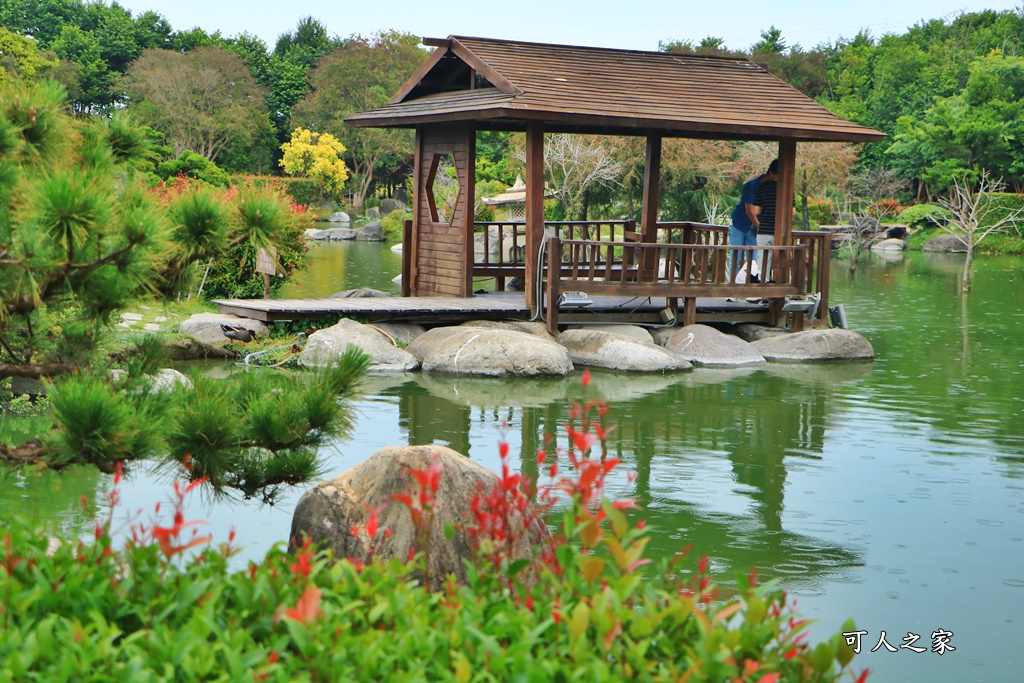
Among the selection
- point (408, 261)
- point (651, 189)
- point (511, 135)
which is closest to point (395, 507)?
point (408, 261)

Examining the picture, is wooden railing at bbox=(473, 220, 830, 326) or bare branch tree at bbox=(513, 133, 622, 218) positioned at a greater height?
bare branch tree at bbox=(513, 133, 622, 218)

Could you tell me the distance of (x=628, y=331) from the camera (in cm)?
1323

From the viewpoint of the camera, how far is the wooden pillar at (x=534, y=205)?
13.2 metres

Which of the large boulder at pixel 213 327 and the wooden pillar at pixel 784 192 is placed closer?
the large boulder at pixel 213 327

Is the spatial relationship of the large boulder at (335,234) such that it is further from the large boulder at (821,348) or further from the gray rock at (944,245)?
the large boulder at (821,348)

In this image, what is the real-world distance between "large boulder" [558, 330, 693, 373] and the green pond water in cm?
34

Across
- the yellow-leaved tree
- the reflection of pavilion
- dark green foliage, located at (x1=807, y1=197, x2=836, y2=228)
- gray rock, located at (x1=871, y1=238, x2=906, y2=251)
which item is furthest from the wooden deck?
the yellow-leaved tree

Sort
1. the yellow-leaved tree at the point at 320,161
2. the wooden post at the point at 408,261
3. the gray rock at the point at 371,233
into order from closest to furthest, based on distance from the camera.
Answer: the wooden post at the point at 408,261 < the gray rock at the point at 371,233 < the yellow-leaved tree at the point at 320,161

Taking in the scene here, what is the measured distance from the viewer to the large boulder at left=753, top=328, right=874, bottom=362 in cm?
1320

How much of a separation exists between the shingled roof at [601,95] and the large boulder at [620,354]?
2399 mm

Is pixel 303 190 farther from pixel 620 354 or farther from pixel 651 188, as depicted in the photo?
pixel 620 354

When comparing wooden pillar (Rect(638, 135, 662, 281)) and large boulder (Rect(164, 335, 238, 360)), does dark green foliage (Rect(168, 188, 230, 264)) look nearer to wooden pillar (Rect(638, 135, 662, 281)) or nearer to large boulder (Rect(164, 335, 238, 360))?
large boulder (Rect(164, 335, 238, 360))

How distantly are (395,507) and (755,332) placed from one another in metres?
10.1

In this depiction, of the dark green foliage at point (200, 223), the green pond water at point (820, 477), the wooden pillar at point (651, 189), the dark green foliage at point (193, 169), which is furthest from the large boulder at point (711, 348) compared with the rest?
the dark green foliage at point (193, 169)
